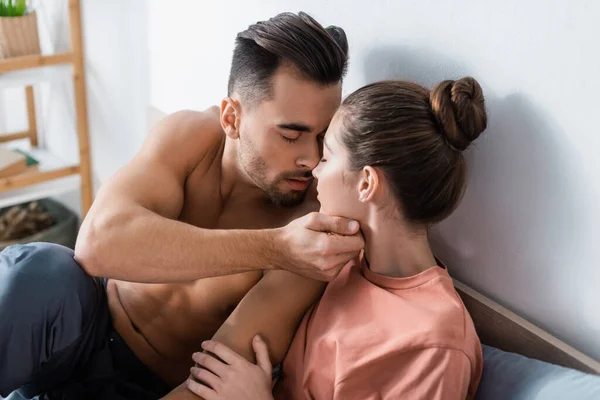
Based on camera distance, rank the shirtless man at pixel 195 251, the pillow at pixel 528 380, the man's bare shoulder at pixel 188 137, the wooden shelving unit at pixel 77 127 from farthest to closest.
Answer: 1. the wooden shelving unit at pixel 77 127
2. the man's bare shoulder at pixel 188 137
3. the shirtless man at pixel 195 251
4. the pillow at pixel 528 380

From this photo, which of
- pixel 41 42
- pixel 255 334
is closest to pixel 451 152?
pixel 255 334

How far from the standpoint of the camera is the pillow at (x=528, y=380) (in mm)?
1014

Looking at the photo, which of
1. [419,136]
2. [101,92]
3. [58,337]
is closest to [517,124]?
[419,136]

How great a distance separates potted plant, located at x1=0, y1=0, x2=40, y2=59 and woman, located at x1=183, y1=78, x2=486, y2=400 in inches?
63.8

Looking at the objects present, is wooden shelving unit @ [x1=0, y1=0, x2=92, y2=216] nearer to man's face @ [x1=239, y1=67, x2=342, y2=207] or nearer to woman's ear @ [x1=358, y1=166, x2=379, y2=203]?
man's face @ [x1=239, y1=67, x2=342, y2=207]

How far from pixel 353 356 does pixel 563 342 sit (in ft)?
1.23

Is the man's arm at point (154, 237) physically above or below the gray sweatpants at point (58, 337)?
above

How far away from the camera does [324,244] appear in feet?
3.75

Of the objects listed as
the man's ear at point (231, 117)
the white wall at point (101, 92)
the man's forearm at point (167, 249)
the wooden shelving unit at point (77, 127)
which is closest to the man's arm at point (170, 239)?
the man's forearm at point (167, 249)

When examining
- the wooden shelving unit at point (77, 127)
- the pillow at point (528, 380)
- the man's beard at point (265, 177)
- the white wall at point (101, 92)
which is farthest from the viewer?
the wooden shelving unit at point (77, 127)

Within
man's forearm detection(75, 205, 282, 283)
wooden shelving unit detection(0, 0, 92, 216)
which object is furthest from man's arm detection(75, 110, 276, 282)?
wooden shelving unit detection(0, 0, 92, 216)

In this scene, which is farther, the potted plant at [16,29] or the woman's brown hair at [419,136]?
the potted plant at [16,29]

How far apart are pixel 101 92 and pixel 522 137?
1834 mm

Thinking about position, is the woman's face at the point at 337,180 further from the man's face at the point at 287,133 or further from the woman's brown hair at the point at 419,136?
the man's face at the point at 287,133
